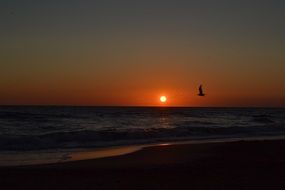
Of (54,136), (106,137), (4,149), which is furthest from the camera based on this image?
(106,137)

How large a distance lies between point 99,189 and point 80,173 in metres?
2.17

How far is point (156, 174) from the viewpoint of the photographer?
1120 centimetres

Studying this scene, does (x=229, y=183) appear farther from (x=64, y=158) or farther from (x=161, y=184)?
→ (x=64, y=158)

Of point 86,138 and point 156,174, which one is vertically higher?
point 86,138

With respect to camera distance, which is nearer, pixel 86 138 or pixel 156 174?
pixel 156 174

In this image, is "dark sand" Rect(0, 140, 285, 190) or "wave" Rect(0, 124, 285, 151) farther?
"wave" Rect(0, 124, 285, 151)

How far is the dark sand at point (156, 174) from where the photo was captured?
9711mm

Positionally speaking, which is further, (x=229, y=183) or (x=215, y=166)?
(x=215, y=166)

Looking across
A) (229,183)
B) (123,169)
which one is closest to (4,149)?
(123,169)

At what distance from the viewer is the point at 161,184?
9812 millimetres

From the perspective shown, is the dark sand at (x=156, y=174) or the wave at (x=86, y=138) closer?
the dark sand at (x=156, y=174)

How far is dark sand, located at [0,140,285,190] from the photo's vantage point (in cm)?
971

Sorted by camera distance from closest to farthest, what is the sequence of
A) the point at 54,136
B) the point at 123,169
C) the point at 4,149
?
the point at 123,169, the point at 4,149, the point at 54,136

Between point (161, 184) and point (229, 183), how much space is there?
4.89 feet
